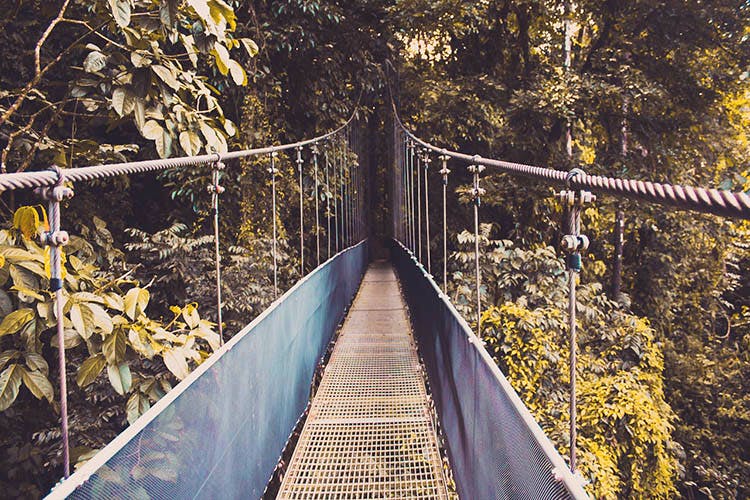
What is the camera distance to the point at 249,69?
13.7ft

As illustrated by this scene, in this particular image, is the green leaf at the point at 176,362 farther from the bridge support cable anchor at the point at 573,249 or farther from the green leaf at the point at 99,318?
the bridge support cable anchor at the point at 573,249

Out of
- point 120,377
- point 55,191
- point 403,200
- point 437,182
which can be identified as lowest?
point 120,377

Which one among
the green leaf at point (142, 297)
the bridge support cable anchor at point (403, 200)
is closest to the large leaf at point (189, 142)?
the green leaf at point (142, 297)

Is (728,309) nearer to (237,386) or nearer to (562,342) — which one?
(562,342)

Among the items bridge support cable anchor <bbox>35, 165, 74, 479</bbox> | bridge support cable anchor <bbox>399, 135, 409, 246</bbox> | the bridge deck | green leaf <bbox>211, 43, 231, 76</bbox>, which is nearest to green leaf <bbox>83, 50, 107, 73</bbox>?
green leaf <bbox>211, 43, 231, 76</bbox>

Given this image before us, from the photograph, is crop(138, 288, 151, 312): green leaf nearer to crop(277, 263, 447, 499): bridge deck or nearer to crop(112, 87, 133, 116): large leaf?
crop(112, 87, 133, 116): large leaf

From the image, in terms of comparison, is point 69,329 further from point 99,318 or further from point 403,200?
point 403,200

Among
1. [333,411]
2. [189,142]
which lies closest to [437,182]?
[333,411]

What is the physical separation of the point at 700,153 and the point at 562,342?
321 centimetres

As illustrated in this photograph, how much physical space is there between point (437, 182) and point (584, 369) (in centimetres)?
381

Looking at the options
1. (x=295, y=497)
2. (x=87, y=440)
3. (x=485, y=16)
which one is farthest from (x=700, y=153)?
(x=87, y=440)

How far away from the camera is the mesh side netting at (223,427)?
28.6 inches

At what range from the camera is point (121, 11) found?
118 cm

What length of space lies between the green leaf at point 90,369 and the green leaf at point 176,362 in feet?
0.38
